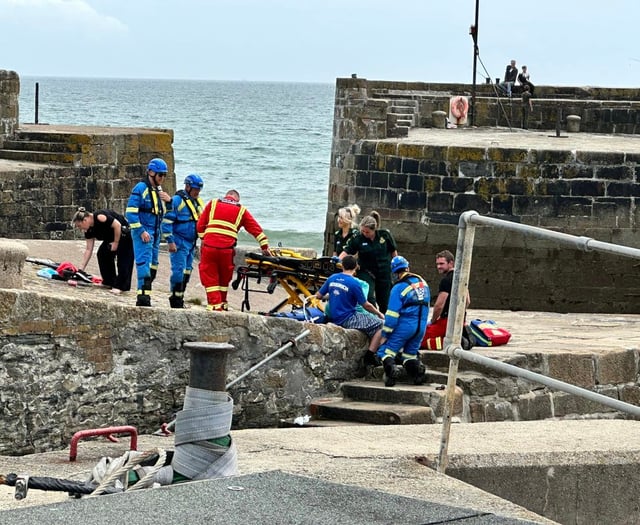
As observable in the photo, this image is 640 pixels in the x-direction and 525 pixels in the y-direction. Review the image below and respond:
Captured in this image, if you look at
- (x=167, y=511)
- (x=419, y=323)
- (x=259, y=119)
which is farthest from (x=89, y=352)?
(x=259, y=119)

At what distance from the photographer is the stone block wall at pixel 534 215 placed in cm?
2162

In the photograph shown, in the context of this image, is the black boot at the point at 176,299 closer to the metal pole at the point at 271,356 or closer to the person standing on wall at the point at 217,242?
the person standing on wall at the point at 217,242

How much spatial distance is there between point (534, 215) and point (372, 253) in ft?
31.6

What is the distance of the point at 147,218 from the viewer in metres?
12.5

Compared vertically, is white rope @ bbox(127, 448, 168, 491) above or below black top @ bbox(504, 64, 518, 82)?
below

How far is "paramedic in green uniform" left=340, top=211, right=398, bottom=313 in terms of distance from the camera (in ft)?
41.2

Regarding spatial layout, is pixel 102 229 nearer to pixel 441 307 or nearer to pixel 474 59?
pixel 441 307

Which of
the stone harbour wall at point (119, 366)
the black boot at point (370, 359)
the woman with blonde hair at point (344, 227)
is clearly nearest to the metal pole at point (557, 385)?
the stone harbour wall at point (119, 366)

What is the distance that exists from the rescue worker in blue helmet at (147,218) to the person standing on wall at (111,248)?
1.30 ft

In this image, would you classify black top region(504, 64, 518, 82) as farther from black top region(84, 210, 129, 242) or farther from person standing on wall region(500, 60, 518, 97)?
black top region(84, 210, 129, 242)

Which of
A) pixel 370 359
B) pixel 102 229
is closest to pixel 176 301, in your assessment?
pixel 102 229

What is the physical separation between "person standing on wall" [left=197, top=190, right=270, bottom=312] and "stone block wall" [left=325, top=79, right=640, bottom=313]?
950 cm

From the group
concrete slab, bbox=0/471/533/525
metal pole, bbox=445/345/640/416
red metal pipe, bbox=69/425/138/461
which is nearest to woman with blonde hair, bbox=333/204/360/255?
red metal pipe, bbox=69/425/138/461

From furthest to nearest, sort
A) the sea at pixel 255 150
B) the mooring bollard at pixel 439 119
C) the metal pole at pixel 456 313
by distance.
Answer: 1. the sea at pixel 255 150
2. the mooring bollard at pixel 439 119
3. the metal pole at pixel 456 313
